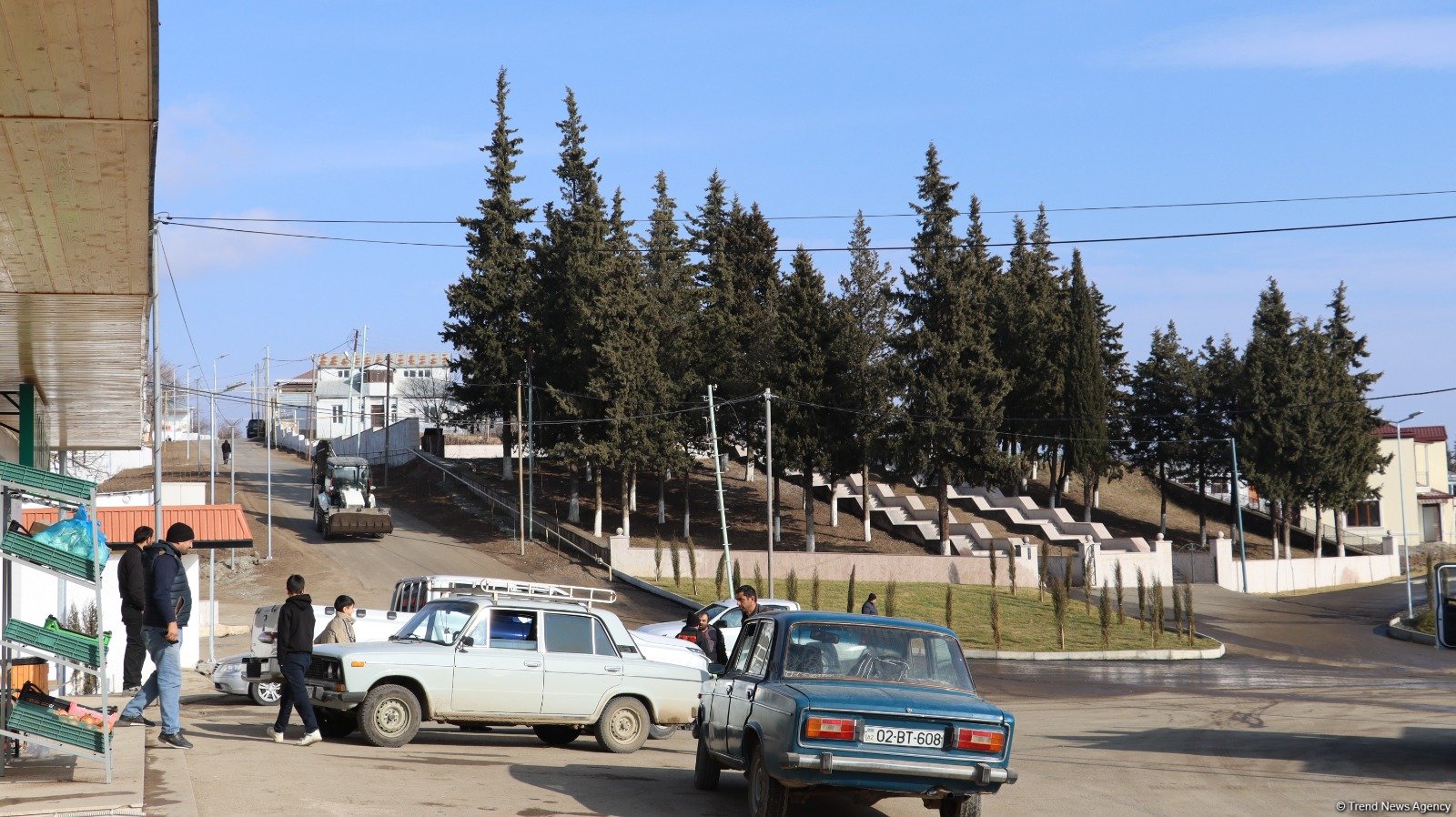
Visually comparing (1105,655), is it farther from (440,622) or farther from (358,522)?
(358,522)

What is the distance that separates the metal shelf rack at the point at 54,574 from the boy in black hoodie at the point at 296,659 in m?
3.56

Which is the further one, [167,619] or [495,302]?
[495,302]

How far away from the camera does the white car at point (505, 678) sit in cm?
1452

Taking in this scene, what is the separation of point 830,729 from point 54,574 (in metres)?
5.87

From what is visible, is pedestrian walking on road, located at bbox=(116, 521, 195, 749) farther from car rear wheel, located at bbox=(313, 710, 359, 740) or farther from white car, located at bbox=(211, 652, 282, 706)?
white car, located at bbox=(211, 652, 282, 706)

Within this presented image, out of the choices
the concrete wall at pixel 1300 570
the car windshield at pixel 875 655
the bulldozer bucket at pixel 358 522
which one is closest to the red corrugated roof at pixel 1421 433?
the concrete wall at pixel 1300 570

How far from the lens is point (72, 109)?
788cm

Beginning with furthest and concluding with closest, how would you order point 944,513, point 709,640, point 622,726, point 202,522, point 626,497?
point 944,513
point 626,497
point 202,522
point 709,640
point 622,726

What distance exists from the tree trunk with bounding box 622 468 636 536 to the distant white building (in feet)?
128

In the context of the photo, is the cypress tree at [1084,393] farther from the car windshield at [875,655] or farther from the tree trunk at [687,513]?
the car windshield at [875,655]

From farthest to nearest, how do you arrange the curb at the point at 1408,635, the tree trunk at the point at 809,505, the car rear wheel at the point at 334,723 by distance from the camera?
the tree trunk at the point at 809,505, the curb at the point at 1408,635, the car rear wheel at the point at 334,723

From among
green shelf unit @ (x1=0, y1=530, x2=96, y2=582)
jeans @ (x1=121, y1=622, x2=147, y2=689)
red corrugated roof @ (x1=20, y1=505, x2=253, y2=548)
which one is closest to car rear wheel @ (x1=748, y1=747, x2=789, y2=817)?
green shelf unit @ (x1=0, y1=530, x2=96, y2=582)

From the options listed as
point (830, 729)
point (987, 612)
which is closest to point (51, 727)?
point (830, 729)

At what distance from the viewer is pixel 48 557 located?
10.3 meters
